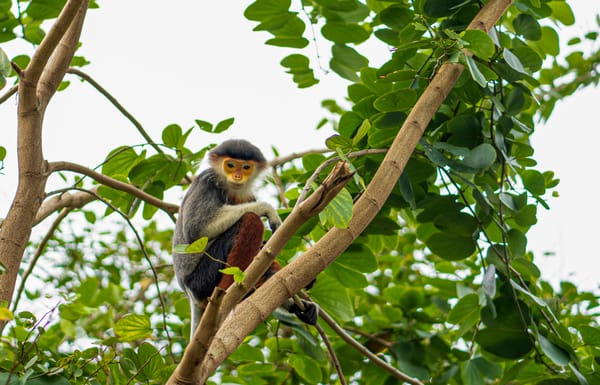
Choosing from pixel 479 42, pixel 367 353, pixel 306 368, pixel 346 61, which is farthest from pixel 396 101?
pixel 306 368

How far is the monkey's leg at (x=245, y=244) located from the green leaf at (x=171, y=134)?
31.4 inches

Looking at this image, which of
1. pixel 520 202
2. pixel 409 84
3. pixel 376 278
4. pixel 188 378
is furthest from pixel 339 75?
pixel 376 278

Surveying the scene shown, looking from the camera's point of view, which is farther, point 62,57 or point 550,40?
point 550,40

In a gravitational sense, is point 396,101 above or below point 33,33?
below

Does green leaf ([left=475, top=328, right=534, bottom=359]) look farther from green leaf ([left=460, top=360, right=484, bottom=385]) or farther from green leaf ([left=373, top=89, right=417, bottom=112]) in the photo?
green leaf ([left=373, top=89, right=417, bottom=112])

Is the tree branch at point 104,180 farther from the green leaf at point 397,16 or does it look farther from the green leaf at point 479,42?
the green leaf at point 479,42

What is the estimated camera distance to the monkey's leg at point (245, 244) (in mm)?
4945

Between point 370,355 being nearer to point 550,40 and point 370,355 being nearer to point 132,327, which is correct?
point 132,327

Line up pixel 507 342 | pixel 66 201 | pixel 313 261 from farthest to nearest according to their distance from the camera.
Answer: pixel 66 201 → pixel 507 342 → pixel 313 261

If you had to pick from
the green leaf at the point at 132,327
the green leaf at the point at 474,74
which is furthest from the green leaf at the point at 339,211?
the green leaf at the point at 132,327

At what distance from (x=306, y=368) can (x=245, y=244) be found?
98 cm

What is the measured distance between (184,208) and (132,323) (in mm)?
2033

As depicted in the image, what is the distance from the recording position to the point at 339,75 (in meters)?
4.52

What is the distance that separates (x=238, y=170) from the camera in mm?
5883
